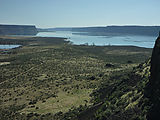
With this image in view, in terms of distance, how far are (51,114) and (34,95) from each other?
36.9 ft

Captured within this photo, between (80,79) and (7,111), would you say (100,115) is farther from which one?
(80,79)

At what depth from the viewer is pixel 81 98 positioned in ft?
103

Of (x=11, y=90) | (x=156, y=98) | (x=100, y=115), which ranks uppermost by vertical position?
(x=156, y=98)

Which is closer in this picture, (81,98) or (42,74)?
(81,98)

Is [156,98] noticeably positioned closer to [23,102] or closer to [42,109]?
[42,109]

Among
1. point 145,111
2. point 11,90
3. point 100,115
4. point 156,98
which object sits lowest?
point 11,90

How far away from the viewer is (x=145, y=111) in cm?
1428

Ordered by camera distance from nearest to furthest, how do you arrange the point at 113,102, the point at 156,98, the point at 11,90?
1. the point at 156,98
2. the point at 113,102
3. the point at 11,90

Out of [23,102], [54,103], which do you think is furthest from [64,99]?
[23,102]

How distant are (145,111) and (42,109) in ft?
58.1

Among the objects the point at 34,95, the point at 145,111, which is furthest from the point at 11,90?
the point at 145,111

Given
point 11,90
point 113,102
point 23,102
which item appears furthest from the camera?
point 11,90

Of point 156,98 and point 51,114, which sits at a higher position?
point 156,98

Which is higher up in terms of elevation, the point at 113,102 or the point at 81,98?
the point at 113,102
